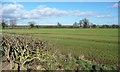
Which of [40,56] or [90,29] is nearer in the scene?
[40,56]

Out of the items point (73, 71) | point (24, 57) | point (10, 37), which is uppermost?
point (10, 37)

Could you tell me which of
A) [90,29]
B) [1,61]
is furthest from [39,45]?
[90,29]

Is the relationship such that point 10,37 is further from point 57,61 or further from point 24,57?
point 57,61

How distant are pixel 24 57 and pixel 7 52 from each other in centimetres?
62

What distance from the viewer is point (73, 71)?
659 centimetres

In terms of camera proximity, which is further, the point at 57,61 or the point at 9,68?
the point at 57,61

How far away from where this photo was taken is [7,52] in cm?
695

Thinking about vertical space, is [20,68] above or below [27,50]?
below

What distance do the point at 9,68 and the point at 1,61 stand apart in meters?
0.53

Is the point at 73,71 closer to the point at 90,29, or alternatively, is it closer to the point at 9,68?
the point at 9,68

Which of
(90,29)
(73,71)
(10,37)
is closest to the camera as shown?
(73,71)

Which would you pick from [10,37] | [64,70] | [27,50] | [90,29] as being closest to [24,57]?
[27,50]

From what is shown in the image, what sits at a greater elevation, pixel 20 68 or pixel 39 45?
pixel 39 45

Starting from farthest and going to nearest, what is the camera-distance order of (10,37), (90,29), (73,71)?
(90,29), (10,37), (73,71)
